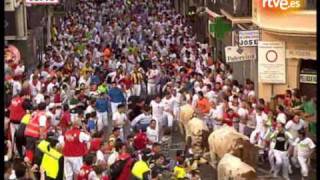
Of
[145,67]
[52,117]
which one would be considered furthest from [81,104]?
[145,67]

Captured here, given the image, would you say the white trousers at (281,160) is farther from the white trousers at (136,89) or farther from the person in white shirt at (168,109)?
the white trousers at (136,89)

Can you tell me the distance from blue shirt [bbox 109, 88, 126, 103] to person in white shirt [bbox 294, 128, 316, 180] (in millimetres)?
6118

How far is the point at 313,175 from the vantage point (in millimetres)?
16734

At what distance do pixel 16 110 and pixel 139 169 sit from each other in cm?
404

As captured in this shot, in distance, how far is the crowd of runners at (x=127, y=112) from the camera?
Result: 568 inches

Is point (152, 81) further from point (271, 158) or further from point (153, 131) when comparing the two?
point (271, 158)

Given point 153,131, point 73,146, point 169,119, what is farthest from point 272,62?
point 73,146

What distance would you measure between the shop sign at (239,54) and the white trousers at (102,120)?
395cm

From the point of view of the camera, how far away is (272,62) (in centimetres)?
2141

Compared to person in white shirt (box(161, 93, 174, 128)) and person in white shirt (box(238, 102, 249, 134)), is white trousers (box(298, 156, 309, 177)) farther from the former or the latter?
person in white shirt (box(161, 93, 174, 128))

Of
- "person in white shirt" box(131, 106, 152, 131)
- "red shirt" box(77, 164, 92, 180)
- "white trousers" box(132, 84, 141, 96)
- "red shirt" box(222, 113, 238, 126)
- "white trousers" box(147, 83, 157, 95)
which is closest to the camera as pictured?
"red shirt" box(77, 164, 92, 180)

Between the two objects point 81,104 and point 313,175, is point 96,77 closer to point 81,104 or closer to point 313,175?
point 81,104

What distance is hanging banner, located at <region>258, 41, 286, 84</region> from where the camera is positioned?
69.3 ft

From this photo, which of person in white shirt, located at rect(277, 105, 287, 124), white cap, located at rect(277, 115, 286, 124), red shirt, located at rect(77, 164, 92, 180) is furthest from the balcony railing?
red shirt, located at rect(77, 164, 92, 180)
